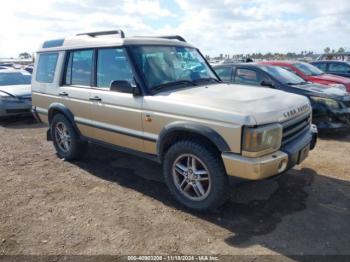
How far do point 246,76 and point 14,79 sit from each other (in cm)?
741

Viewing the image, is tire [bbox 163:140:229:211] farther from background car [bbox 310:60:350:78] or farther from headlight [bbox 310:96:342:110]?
background car [bbox 310:60:350:78]

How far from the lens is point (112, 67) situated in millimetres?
4621

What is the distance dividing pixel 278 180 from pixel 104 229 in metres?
2.52

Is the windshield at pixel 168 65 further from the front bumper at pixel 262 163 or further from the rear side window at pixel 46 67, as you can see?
the rear side window at pixel 46 67

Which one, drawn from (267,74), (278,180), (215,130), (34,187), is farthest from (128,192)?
(267,74)

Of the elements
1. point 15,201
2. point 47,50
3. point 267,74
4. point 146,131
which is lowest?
point 15,201

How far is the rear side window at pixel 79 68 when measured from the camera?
5.02m

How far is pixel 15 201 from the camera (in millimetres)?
4348

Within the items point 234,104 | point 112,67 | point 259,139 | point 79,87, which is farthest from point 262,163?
point 79,87

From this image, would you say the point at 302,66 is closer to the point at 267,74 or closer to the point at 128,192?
the point at 267,74

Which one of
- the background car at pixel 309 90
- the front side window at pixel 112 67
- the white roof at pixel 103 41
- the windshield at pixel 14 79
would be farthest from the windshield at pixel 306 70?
the windshield at pixel 14 79

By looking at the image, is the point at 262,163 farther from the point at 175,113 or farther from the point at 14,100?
the point at 14,100

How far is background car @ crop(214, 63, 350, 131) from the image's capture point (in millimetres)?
6926

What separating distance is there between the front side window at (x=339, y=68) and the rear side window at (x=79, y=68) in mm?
11041
